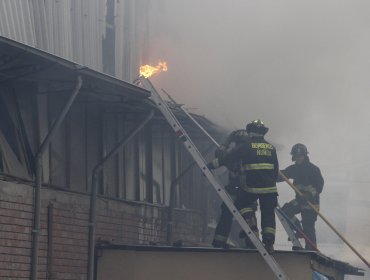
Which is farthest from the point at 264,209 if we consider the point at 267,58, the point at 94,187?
the point at 267,58

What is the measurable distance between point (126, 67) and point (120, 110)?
5.58ft

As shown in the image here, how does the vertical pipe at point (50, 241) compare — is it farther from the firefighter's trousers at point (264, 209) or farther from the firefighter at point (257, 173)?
the firefighter's trousers at point (264, 209)

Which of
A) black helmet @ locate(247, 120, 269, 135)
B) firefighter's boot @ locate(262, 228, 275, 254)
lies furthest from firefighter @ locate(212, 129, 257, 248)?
firefighter's boot @ locate(262, 228, 275, 254)

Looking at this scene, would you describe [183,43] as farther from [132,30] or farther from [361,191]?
[361,191]

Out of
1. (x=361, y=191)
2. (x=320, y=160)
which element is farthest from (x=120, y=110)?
(x=361, y=191)

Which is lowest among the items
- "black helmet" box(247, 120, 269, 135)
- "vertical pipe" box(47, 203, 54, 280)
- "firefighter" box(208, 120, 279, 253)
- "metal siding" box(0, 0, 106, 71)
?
"vertical pipe" box(47, 203, 54, 280)

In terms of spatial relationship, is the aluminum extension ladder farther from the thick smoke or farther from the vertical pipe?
the thick smoke

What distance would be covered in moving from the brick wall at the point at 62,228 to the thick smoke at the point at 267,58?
2489mm

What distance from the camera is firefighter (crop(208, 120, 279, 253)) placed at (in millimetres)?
8867

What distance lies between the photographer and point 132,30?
11.6m

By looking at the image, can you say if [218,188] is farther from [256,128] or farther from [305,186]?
[305,186]

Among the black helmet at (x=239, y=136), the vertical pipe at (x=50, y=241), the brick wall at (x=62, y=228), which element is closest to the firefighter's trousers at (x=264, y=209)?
the black helmet at (x=239, y=136)

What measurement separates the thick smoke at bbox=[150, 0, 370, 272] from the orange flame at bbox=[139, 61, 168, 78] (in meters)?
0.11

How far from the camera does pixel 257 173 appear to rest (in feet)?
29.1
